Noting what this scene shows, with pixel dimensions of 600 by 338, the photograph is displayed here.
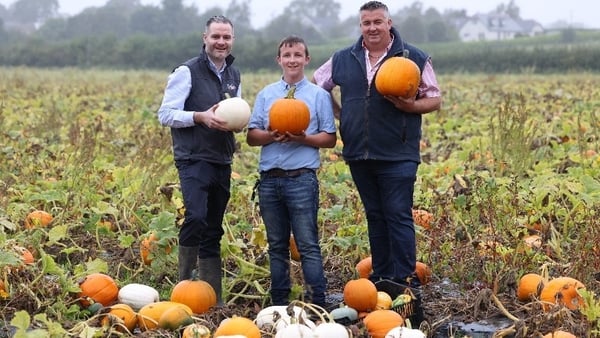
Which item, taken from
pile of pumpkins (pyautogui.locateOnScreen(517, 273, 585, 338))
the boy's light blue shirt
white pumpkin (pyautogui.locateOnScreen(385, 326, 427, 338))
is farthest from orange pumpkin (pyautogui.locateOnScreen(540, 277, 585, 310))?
the boy's light blue shirt

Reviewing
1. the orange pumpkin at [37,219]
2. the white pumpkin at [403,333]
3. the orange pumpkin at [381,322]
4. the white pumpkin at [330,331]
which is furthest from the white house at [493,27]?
the white pumpkin at [330,331]

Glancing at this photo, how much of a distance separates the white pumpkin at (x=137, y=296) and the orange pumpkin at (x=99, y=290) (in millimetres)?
65

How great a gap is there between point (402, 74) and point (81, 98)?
1408 cm

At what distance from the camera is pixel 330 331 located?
3.55 metres

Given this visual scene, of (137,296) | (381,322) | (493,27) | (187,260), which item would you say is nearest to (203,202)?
(187,260)

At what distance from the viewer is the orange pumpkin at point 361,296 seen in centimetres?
428

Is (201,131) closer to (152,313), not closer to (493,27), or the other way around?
(152,313)

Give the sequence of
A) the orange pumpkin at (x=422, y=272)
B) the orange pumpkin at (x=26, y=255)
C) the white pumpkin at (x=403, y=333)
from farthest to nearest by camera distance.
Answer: the orange pumpkin at (x=422, y=272) → the orange pumpkin at (x=26, y=255) → the white pumpkin at (x=403, y=333)

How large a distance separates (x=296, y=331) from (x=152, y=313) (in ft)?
3.11

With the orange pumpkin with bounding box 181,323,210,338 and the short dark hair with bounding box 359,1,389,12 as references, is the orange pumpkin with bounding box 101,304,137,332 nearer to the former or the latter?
the orange pumpkin with bounding box 181,323,210,338

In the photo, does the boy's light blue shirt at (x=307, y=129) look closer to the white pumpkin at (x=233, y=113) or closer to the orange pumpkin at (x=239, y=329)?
the white pumpkin at (x=233, y=113)

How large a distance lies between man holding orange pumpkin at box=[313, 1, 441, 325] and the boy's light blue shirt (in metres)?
0.16

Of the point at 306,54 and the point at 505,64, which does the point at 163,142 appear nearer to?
the point at 306,54

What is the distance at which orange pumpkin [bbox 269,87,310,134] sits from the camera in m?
4.38
